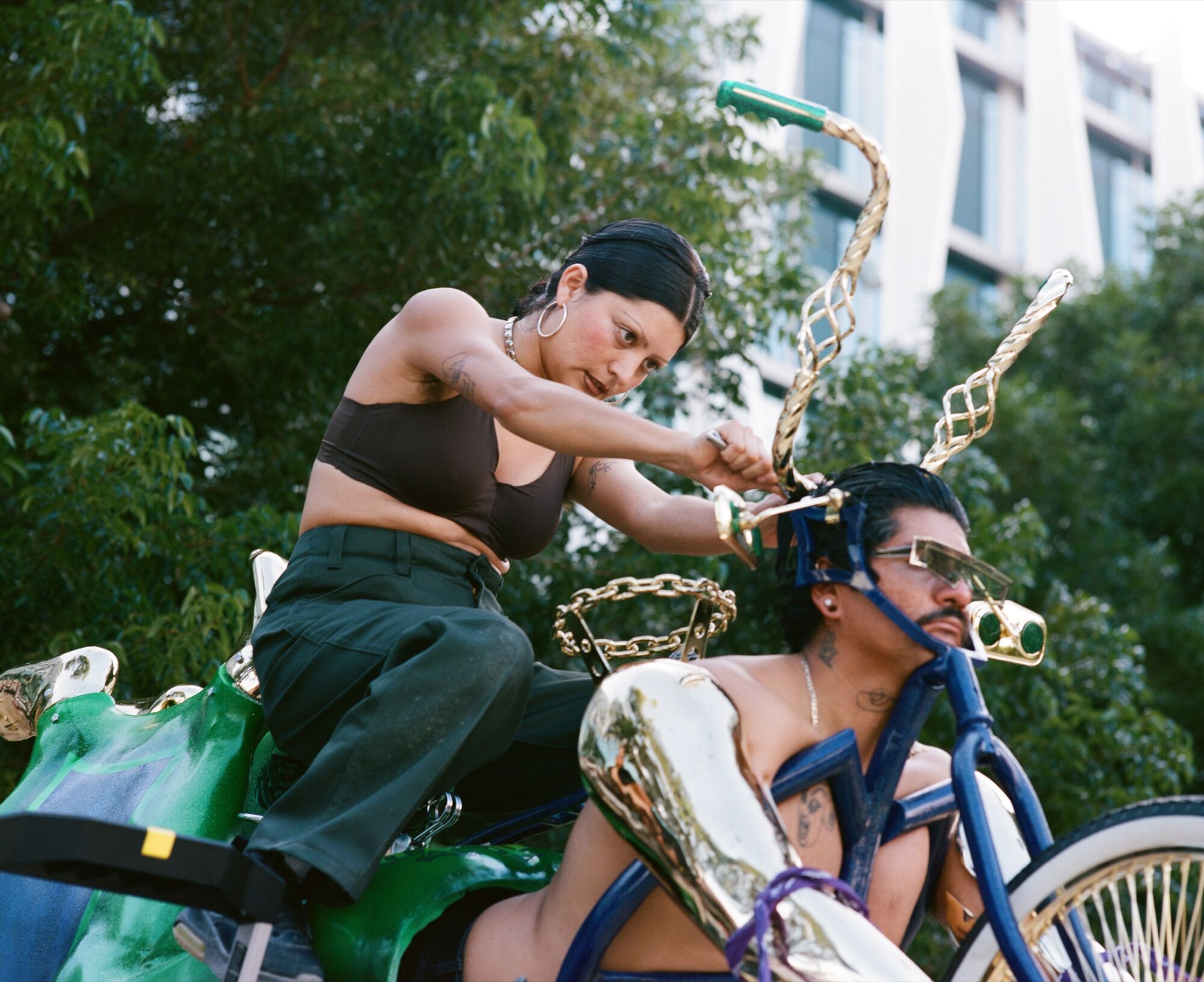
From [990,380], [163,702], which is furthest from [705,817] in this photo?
[163,702]

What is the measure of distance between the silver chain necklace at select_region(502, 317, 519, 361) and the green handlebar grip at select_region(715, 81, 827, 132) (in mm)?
697

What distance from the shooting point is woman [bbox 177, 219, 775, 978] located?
A: 2.07 m

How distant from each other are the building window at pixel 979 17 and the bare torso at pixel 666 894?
2319 centimetres

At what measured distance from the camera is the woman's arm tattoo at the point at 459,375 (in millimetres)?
2346

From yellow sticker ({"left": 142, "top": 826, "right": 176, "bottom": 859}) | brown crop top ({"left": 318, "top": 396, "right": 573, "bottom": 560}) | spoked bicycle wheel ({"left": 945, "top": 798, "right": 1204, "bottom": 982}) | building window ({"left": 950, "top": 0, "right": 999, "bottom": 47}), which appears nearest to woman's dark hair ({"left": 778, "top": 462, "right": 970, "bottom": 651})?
spoked bicycle wheel ({"left": 945, "top": 798, "right": 1204, "bottom": 982})

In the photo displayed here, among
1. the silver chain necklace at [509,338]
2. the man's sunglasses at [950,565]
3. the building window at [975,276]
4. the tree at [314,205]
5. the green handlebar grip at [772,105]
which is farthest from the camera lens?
the building window at [975,276]

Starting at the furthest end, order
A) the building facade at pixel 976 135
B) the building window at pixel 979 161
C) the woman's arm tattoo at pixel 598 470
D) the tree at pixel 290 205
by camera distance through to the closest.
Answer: the building window at pixel 979 161
the building facade at pixel 976 135
the tree at pixel 290 205
the woman's arm tattoo at pixel 598 470

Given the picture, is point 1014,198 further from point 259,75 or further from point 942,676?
point 942,676

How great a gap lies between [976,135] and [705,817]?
23.3 m

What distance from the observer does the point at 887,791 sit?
2.09m

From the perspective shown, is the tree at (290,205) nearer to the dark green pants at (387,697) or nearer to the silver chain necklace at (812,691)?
the dark green pants at (387,697)

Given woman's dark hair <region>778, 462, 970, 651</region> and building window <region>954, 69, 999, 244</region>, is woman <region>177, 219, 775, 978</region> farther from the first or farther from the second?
building window <region>954, 69, 999, 244</region>

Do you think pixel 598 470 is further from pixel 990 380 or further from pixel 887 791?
pixel 887 791

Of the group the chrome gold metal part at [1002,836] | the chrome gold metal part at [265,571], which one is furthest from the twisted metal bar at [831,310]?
the chrome gold metal part at [265,571]
